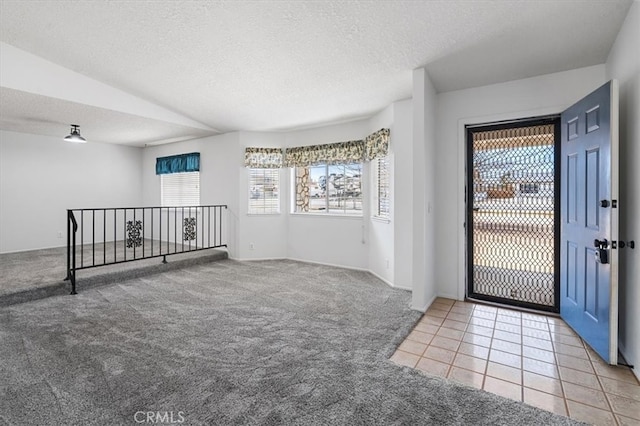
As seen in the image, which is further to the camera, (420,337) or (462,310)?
(462,310)

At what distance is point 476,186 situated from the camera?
12.0ft

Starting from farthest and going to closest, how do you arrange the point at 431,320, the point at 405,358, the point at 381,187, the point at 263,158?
the point at 263,158 < the point at 381,187 < the point at 431,320 < the point at 405,358

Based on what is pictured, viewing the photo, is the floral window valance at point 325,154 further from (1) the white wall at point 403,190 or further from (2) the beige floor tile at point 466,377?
(2) the beige floor tile at point 466,377

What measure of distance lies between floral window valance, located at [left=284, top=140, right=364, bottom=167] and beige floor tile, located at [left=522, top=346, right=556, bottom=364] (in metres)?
3.26

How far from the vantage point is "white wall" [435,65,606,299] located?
3299 millimetres

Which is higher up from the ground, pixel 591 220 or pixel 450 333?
pixel 591 220

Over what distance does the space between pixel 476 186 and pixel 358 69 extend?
1932mm

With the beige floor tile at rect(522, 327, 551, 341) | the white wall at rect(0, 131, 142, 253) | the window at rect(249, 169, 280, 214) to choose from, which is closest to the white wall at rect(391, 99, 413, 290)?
the beige floor tile at rect(522, 327, 551, 341)

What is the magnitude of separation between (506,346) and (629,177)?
1585 mm

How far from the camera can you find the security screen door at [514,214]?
3297 millimetres

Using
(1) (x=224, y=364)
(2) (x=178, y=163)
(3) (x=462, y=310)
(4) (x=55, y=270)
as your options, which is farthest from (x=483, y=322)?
(2) (x=178, y=163)

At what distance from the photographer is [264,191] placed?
592cm

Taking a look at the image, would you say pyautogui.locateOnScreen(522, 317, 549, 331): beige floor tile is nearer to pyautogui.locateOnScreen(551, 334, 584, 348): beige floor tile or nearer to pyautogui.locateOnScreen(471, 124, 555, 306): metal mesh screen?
pyautogui.locateOnScreen(551, 334, 584, 348): beige floor tile

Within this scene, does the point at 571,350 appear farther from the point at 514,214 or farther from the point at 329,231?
the point at 329,231
